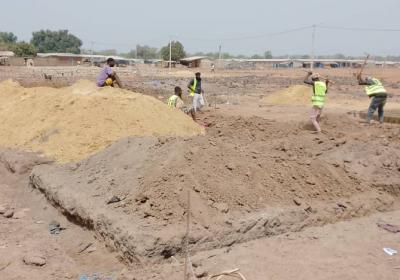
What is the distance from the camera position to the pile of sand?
8.38 m

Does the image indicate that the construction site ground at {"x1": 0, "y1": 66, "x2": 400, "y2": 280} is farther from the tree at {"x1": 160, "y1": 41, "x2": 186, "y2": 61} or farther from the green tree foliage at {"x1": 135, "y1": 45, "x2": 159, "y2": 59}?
the green tree foliage at {"x1": 135, "y1": 45, "x2": 159, "y2": 59}

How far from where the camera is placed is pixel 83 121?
8.80 metres

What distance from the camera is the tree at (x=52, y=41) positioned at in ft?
277

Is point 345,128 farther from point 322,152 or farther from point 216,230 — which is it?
point 216,230

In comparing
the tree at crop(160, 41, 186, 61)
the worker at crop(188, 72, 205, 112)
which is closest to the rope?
the worker at crop(188, 72, 205, 112)

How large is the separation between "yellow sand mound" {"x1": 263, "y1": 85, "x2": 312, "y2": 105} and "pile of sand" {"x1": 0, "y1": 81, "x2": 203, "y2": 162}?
11.1 meters

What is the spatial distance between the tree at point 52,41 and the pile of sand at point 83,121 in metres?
78.2

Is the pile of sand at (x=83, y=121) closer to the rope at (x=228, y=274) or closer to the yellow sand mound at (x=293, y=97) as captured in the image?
the rope at (x=228, y=274)

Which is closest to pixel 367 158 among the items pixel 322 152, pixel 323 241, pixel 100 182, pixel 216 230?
pixel 322 152

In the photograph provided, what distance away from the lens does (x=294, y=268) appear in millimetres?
4574

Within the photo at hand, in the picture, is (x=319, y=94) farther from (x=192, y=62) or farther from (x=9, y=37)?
(x=9, y=37)

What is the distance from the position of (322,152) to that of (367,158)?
2.31 ft

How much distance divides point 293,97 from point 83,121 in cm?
1359

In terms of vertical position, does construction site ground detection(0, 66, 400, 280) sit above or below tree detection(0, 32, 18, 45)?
below
